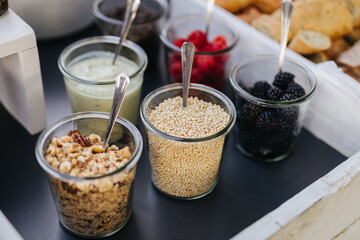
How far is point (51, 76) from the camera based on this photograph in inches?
45.0

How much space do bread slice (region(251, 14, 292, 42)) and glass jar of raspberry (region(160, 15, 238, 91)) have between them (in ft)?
0.35

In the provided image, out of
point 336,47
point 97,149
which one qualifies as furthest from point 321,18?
point 97,149

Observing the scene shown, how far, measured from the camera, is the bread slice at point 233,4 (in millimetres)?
1229

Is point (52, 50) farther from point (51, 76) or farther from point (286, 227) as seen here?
point (286, 227)

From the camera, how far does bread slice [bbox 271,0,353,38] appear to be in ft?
3.82

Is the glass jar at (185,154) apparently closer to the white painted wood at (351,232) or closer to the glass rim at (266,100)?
the glass rim at (266,100)

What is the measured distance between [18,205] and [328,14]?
3.00 feet

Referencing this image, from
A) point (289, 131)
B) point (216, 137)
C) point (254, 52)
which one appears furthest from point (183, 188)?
point (254, 52)

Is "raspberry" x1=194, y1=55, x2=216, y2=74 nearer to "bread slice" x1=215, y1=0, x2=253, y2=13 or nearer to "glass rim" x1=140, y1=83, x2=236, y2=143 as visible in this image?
"glass rim" x1=140, y1=83, x2=236, y2=143

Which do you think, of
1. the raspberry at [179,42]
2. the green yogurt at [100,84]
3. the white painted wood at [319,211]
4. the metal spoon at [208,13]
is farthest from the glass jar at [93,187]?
the metal spoon at [208,13]

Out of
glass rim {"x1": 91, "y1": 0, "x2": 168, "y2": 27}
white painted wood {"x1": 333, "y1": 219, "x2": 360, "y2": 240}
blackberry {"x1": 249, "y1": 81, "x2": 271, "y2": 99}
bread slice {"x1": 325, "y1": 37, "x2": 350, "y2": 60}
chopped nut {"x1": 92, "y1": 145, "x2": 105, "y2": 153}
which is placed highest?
glass rim {"x1": 91, "y1": 0, "x2": 168, "y2": 27}

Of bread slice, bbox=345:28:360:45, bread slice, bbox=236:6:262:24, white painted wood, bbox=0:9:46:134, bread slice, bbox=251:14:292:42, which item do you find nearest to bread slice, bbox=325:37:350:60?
bread slice, bbox=345:28:360:45

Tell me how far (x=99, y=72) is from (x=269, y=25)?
475 millimetres

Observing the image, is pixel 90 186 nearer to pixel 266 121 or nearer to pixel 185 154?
pixel 185 154
